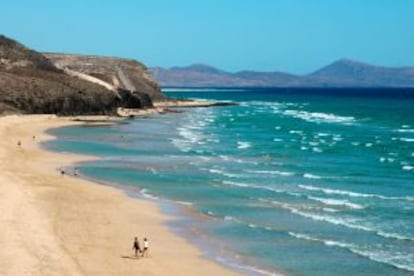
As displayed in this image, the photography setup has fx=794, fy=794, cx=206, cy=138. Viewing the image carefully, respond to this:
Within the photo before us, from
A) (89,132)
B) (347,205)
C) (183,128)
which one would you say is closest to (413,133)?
(183,128)

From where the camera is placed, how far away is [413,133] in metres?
84.7

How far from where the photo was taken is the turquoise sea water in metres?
27.2

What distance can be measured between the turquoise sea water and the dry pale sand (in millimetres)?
1582

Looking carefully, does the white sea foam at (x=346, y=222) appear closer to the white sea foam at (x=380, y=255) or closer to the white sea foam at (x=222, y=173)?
the white sea foam at (x=380, y=255)

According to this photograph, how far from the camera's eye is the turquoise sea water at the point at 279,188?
89.1 feet

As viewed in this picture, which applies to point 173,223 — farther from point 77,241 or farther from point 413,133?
point 413,133

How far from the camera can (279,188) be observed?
136ft

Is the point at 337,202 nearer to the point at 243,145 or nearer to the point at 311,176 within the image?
the point at 311,176

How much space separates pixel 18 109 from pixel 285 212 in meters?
63.3

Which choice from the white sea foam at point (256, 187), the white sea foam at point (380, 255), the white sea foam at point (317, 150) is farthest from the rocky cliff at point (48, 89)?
the white sea foam at point (380, 255)

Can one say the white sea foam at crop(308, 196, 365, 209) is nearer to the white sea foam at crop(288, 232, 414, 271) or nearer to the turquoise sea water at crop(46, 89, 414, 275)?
the turquoise sea water at crop(46, 89, 414, 275)

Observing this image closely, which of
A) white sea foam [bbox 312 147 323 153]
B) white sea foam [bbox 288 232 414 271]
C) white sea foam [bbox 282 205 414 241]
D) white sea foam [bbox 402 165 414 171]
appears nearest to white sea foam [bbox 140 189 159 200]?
white sea foam [bbox 282 205 414 241]

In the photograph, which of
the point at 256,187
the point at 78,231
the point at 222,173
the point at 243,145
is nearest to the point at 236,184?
the point at 256,187

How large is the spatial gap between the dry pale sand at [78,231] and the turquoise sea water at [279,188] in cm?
158
